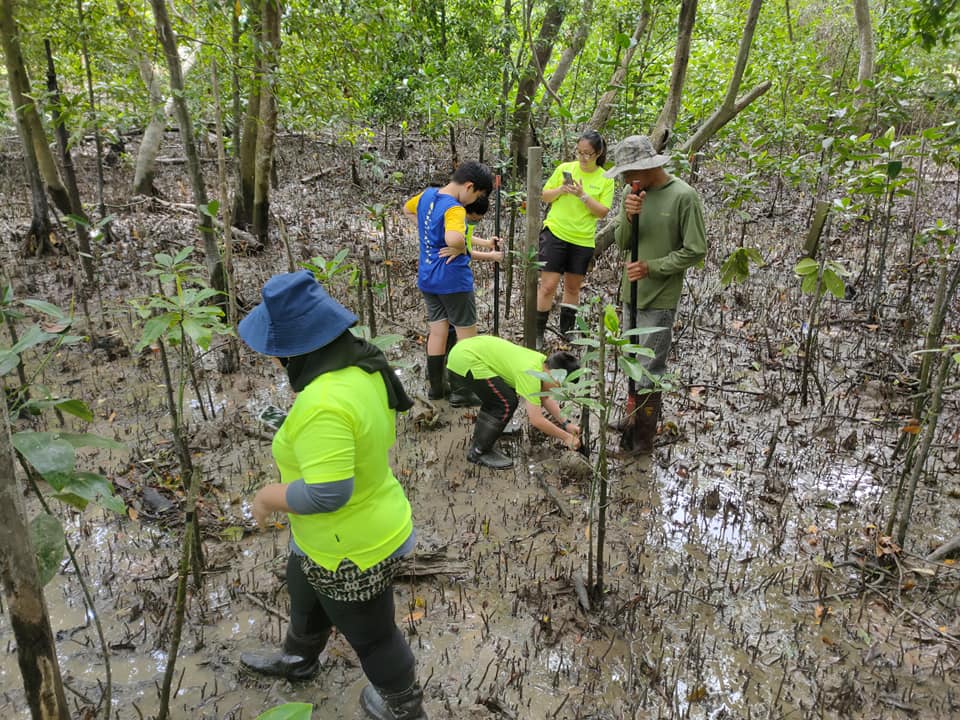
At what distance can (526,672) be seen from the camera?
2.50 meters

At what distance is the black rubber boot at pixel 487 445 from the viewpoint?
12.6 feet

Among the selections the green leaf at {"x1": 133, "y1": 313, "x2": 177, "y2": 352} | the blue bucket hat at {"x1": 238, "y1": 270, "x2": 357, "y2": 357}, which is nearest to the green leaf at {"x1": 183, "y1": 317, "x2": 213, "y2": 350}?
the green leaf at {"x1": 133, "y1": 313, "x2": 177, "y2": 352}

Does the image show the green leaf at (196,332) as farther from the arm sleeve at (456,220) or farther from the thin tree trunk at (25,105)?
the thin tree trunk at (25,105)

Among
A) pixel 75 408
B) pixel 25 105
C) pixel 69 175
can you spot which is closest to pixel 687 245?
pixel 75 408

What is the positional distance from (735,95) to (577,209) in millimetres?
2006

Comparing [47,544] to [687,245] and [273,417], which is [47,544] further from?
[687,245]

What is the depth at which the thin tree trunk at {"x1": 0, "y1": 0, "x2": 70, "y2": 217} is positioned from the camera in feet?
18.9

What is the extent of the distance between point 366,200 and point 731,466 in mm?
8016

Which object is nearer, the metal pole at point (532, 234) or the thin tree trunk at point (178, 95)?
the thin tree trunk at point (178, 95)

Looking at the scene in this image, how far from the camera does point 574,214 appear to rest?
491 cm

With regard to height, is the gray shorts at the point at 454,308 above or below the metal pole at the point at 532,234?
below

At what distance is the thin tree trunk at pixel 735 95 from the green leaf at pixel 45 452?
5513 mm

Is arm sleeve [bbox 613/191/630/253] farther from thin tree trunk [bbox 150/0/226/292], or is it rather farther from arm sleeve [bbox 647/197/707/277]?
thin tree trunk [bbox 150/0/226/292]

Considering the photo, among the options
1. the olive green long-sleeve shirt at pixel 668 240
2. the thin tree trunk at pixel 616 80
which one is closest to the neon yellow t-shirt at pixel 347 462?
the olive green long-sleeve shirt at pixel 668 240
